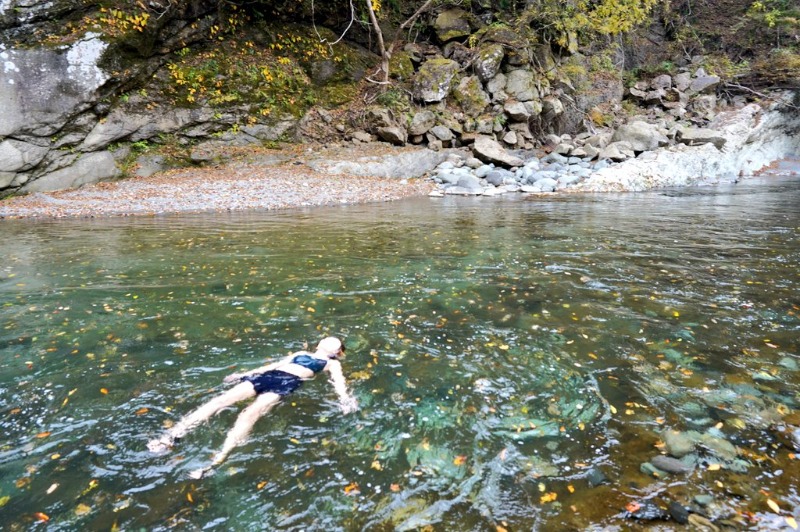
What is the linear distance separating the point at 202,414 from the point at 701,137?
24.8 meters

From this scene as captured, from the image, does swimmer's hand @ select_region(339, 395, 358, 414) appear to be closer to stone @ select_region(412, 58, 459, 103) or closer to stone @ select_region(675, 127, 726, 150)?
stone @ select_region(412, 58, 459, 103)

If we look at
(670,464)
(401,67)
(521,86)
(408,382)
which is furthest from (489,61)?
(670,464)

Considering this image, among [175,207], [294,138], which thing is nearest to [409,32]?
[294,138]

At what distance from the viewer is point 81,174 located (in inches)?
588

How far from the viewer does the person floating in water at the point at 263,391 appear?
2986 millimetres

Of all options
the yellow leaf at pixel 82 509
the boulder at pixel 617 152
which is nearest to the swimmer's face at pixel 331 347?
the yellow leaf at pixel 82 509

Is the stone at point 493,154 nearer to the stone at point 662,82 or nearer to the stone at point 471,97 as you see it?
the stone at point 471,97

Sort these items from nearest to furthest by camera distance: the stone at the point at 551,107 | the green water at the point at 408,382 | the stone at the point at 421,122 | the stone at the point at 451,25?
1. the green water at the point at 408,382
2. the stone at the point at 421,122
3. the stone at the point at 551,107
4. the stone at the point at 451,25

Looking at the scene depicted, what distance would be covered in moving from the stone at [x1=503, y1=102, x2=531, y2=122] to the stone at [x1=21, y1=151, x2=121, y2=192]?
649 inches

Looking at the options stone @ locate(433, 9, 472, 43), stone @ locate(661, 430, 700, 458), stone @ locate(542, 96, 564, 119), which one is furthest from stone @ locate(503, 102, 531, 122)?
stone @ locate(661, 430, 700, 458)

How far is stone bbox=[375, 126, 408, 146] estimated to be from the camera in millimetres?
19516

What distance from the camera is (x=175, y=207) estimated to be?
12.9m

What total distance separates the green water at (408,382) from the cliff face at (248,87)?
9639mm

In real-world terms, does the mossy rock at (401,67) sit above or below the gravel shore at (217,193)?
above
